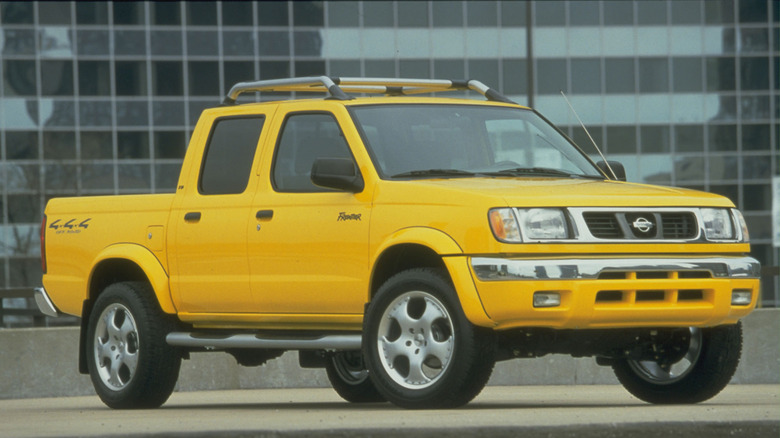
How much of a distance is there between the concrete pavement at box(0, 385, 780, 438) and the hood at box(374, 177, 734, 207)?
3.79 ft

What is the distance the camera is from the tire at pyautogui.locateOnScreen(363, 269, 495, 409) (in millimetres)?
9344

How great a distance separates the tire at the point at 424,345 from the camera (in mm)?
9344

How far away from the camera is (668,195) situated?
980 centimetres

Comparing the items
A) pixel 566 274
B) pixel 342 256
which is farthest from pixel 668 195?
pixel 342 256

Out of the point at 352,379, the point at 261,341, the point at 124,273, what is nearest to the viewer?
the point at 261,341

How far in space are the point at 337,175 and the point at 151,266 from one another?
213 cm

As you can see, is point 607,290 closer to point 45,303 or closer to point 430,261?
point 430,261

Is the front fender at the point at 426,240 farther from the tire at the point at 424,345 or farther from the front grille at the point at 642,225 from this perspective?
the front grille at the point at 642,225

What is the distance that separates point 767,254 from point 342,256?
175 feet

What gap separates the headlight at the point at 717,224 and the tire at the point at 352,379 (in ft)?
11.2

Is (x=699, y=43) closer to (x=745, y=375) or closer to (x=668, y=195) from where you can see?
(x=745, y=375)

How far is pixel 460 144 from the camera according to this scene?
416 inches

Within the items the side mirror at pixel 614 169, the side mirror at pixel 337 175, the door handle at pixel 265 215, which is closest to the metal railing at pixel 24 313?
the door handle at pixel 265 215

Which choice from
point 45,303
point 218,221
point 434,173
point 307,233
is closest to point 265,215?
point 307,233
